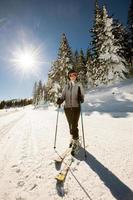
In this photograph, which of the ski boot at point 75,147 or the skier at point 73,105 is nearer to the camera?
the ski boot at point 75,147

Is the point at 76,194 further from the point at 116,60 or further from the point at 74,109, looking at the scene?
the point at 116,60

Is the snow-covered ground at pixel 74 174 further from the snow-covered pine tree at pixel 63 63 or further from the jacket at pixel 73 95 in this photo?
the snow-covered pine tree at pixel 63 63

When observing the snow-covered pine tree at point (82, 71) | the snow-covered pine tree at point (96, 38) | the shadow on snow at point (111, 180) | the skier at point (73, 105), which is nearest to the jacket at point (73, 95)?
the skier at point (73, 105)

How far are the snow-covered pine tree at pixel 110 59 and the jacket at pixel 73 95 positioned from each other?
24967 mm

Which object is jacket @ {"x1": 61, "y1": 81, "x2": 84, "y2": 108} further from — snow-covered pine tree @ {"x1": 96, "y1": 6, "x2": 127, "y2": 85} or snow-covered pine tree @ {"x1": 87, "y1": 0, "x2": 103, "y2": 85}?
snow-covered pine tree @ {"x1": 87, "y1": 0, "x2": 103, "y2": 85}

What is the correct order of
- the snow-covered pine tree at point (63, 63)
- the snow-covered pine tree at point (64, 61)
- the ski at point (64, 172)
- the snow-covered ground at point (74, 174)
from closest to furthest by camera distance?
the snow-covered ground at point (74, 174) → the ski at point (64, 172) → the snow-covered pine tree at point (64, 61) → the snow-covered pine tree at point (63, 63)

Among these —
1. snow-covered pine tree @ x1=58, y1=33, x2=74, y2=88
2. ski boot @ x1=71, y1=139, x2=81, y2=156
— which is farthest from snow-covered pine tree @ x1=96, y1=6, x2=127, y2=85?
ski boot @ x1=71, y1=139, x2=81, y2=156

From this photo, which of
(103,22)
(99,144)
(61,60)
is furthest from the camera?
(61,60)

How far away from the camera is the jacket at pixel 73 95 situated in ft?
18.6

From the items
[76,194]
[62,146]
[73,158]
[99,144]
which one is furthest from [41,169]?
[99,144]

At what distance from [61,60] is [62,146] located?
111 feet

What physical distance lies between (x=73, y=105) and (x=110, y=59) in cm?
2610

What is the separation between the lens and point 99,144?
6051 mm

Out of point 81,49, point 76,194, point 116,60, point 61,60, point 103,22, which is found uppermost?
point 81,49
